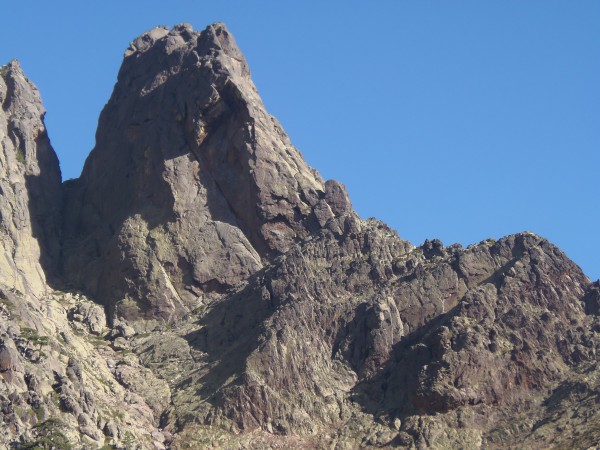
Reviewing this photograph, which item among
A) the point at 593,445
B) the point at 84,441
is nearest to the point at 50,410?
the point at 84,441

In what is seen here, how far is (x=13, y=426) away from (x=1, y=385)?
6.23m

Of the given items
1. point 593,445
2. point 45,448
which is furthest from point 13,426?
point 593,445

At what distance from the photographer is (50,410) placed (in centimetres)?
19975

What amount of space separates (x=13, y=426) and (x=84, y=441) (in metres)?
9.99

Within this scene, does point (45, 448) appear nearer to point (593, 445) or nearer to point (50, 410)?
point (50, 410)

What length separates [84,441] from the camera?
7840 inches

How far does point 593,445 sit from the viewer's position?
199875 millimetres

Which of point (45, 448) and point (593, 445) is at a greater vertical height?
point (593, 445)

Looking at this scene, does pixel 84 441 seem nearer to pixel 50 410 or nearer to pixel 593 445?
pixel 50 410

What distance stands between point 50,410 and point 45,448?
9.33 m

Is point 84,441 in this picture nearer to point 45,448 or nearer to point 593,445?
point 45,448

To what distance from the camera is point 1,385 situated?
7756 inches

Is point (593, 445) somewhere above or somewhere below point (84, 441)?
above

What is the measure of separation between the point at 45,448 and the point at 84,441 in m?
8.75
